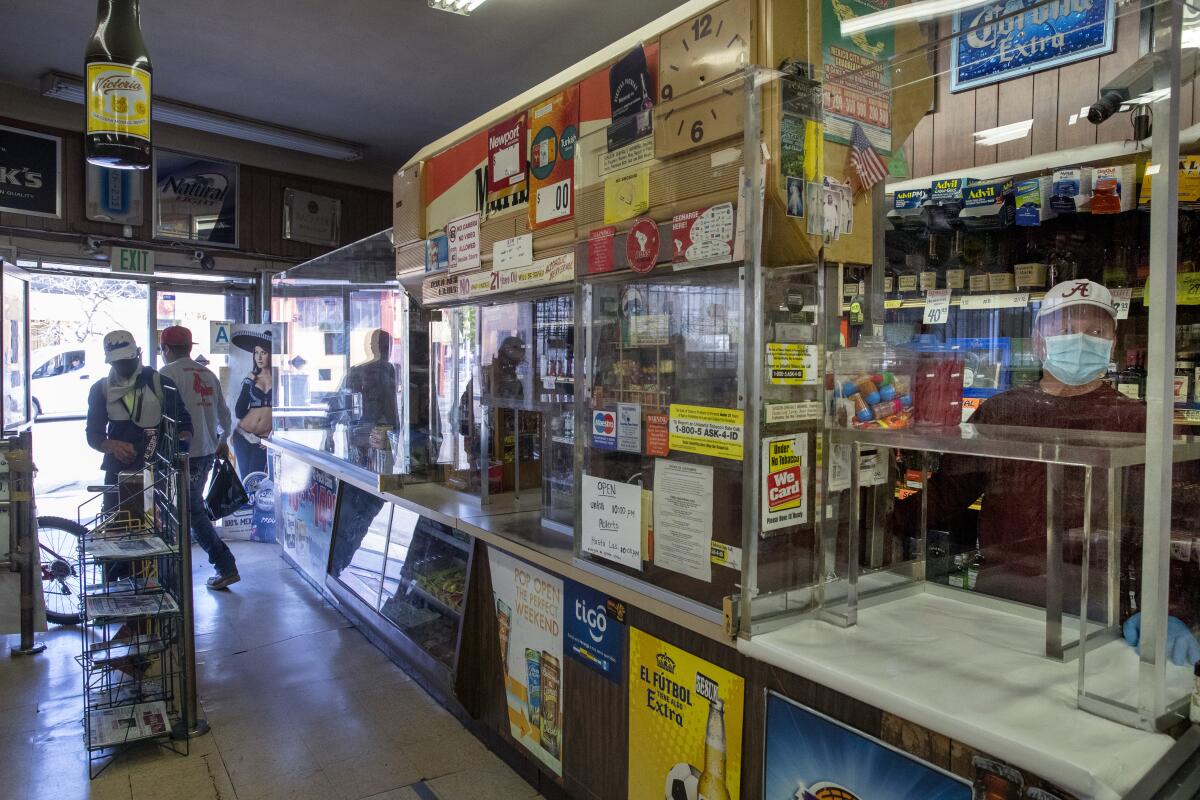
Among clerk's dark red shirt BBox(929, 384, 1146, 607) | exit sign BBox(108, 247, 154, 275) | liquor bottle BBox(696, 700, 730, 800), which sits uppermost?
exit sign BBox(108, 247, 154, 275)

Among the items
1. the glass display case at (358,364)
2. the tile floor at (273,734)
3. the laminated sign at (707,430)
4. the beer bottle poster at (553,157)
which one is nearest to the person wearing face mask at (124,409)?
the glass display case at (358,364)

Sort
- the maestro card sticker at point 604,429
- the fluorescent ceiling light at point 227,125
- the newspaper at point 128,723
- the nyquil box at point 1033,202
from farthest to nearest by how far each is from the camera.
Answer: the fluorescent ceiling light at point 227,125 < the newspaper at point 128,723 < the nyquil box at point 1033,202 < the maestro card sticker at point 604,429

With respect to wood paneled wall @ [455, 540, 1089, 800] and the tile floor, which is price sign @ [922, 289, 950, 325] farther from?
the tile floor

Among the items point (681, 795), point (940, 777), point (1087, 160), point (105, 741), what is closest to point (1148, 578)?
point (940, 777)

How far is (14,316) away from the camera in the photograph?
4.48 metres

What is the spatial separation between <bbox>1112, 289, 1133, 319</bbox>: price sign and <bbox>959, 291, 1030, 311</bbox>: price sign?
1.35 ft

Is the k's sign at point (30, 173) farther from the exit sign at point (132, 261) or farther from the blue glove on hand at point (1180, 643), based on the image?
the blue glove on hand at point (1180, 643)

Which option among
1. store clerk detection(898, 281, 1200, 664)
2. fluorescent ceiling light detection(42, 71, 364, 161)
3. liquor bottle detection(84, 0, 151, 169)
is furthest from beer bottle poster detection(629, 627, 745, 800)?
fluorescent ceiling light detection(42, 71, 364, 161)

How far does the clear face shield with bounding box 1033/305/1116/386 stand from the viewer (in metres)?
1.75

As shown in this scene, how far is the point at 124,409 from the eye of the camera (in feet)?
15.5

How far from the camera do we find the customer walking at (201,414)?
5043mm

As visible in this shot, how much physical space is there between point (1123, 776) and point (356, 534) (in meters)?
3.94

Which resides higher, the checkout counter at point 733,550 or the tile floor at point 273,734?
the checkout counter at point 733,550

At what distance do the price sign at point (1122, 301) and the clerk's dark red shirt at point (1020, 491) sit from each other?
0.79 ft
